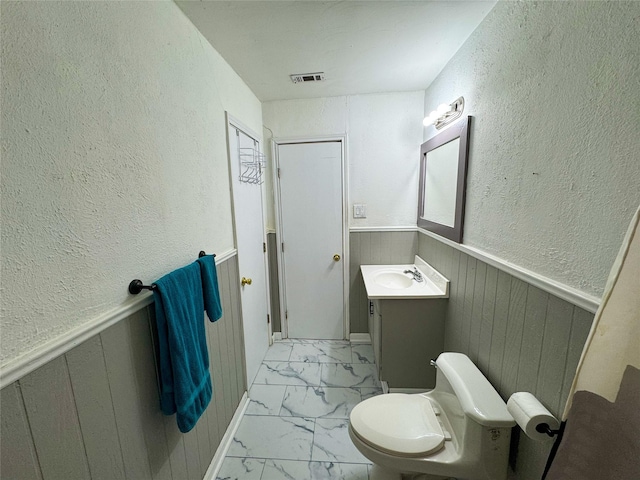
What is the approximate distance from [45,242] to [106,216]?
0.18 metres

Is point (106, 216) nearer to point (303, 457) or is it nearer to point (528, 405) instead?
point (528, 405)

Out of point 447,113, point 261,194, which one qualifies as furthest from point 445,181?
point 261,194

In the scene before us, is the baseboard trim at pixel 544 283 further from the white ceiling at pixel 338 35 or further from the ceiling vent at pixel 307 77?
the ceiling vent at pixel 307 77

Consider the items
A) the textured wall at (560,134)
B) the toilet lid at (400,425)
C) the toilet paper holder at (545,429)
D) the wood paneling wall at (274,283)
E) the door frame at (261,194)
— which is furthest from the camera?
the wood paneling wall at (274,283)

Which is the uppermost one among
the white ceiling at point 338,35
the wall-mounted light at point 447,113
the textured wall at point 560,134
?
the white ceiling at point 338,35

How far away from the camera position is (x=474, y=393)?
3.57 ft

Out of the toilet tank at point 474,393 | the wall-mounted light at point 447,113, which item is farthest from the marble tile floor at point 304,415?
the wall-mounted light at point 447,113

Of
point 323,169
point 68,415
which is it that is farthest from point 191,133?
point 323,169

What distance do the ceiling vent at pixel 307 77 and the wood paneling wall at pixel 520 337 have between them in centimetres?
156

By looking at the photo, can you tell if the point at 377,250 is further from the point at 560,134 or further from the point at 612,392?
the point at 612,392

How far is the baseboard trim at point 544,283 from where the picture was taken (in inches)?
28.3

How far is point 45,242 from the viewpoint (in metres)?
0.61

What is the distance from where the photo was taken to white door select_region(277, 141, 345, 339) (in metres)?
2.39

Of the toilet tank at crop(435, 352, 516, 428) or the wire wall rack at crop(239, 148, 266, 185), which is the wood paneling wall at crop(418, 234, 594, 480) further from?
the wire wall rack at crop(239, 148, 266, 185)
